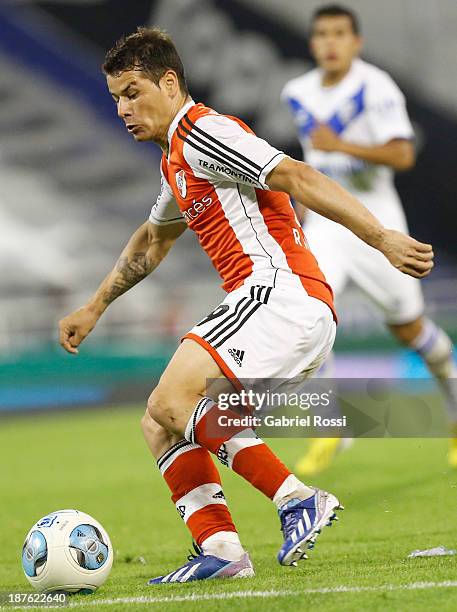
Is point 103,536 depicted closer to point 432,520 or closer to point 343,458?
point 432,520

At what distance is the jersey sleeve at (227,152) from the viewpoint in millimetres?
3838

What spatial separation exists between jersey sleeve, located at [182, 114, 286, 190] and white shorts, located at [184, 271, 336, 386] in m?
0.41

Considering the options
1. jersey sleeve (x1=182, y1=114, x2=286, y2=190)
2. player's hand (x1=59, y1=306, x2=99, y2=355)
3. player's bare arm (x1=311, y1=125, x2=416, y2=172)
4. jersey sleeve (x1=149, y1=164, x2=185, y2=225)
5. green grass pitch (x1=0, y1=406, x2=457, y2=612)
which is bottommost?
green grass pitch (x1=0, y1=406, x2=457, y2=612)

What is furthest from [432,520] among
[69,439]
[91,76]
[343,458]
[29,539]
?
[91,76]

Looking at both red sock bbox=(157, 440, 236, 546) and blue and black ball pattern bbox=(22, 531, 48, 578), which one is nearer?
blue and black ball pattern bbox=(22, 531, 48, 578)

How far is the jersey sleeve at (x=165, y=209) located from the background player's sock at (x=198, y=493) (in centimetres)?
102

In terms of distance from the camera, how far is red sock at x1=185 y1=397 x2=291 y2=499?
3914mm

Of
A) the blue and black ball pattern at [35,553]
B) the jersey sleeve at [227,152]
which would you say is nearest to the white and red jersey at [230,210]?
the jersey sleeve at [227,152]

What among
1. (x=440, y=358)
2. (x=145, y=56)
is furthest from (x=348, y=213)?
(x=440, y=358)

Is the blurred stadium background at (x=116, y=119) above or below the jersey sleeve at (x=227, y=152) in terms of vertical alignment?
below

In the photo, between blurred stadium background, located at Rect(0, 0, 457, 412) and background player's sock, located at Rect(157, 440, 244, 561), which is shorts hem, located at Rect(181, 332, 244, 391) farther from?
blurred stadium background, located at Rect(0, 0, 457, 412)

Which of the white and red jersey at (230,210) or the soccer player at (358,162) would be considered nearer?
the white and red jersey at (230,210)

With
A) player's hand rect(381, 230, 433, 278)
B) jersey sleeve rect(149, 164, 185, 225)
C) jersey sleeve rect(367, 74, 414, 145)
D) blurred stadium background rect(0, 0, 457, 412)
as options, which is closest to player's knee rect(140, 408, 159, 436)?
jersey sleeve rect(149, 164, 185, 225)

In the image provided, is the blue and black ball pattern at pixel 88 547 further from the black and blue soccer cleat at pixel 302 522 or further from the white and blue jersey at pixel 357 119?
the white and blue jersey at pixel 357 119
